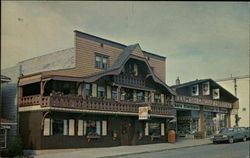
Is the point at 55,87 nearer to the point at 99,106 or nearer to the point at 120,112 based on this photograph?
the point at 99,106

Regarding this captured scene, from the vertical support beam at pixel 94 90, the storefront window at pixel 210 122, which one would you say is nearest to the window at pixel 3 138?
the vertical support beam at pixel 94 90

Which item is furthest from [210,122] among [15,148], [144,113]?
[15,148]

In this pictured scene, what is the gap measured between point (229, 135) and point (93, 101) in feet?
42.1

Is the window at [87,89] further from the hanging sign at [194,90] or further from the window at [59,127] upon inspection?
the hanging sign at [194,90]

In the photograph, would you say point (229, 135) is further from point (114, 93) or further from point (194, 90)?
point (114, 93)

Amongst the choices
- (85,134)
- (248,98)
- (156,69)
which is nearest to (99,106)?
(85,134)

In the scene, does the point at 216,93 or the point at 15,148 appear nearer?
the point at 15,148

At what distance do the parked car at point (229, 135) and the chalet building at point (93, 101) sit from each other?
15.0 feet

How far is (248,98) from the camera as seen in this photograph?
161ft

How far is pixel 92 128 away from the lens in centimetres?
2556

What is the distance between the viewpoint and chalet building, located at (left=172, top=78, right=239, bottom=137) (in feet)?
122

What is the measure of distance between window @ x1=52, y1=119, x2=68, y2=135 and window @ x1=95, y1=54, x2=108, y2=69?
5.48 meters

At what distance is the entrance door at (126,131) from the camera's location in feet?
92.6

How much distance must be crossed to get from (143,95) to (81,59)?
304 inches
